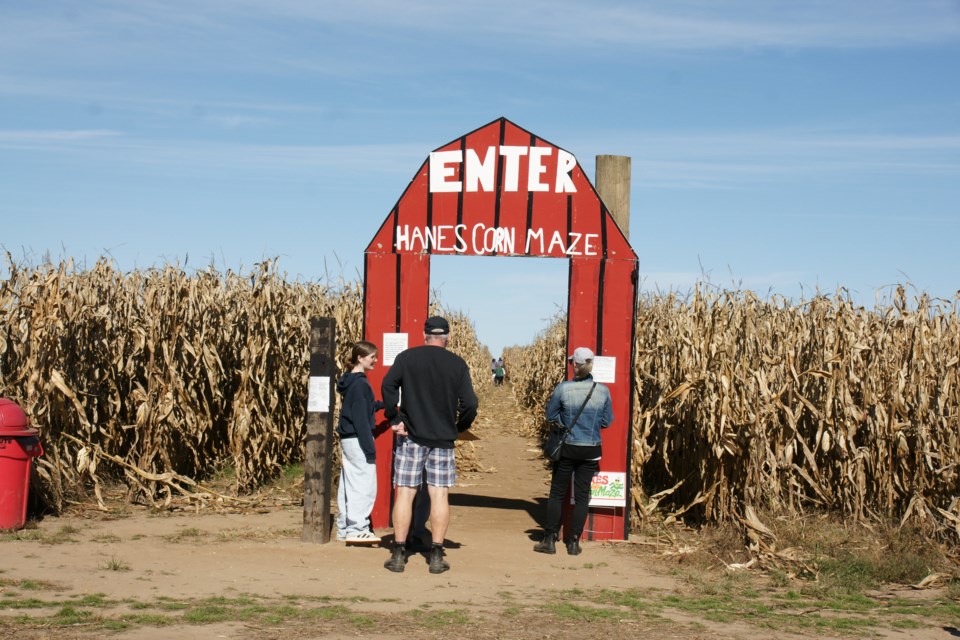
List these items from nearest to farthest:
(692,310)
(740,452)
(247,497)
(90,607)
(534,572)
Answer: (90,607) → (534,572) → (740,452) → (692,310) → (247,497)

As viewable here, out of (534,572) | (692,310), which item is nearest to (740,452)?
(692,310)

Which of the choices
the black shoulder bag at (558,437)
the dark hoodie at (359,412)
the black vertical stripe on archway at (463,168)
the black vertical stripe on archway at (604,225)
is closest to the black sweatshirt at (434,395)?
the dark hoodie at (359,412)

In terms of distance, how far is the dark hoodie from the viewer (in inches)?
394

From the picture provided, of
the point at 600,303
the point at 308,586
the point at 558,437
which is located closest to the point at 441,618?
the point at 308,586

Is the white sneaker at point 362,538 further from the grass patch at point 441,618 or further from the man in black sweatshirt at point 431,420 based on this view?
the grass patch at point 441,618

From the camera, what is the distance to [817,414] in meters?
10.8

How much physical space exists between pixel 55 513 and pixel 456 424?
492 centimetres

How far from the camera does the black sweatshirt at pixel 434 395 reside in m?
9.32

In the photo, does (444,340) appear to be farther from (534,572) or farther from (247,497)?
(247,497)

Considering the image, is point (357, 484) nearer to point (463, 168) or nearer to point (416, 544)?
point (416, 544)

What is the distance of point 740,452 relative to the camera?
431 inches

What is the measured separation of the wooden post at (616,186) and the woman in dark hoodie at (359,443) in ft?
10.8

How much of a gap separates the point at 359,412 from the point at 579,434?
2.16m

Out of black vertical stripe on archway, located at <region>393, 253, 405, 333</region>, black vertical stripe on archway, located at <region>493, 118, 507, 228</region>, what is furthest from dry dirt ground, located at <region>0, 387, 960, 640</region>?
black vertical stripe on archway, located at <region>493, 118, 507, 228</region>
